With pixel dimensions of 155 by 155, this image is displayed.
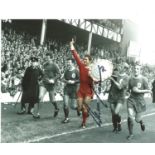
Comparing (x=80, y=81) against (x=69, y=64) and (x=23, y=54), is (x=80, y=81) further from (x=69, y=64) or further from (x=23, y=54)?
(x=23, y=54)

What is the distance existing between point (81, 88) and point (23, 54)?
78.6 inches

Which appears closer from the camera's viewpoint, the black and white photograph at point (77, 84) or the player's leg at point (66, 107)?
the black and white photograph at point (77, 84)

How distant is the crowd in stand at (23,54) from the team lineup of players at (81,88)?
0.85 feet

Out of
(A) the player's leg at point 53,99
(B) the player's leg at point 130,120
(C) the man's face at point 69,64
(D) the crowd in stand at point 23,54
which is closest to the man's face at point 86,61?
(D) the crowd in stand at point 23,54

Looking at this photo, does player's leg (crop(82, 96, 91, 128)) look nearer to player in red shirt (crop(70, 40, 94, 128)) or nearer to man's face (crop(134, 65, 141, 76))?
player in red shirt (crop(70, 40, 94, 128))

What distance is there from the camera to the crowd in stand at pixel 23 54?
13750mm

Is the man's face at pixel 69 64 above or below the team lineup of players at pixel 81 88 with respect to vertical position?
above

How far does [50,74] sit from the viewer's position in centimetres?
1446

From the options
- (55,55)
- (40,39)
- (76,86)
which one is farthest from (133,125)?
(40,39)

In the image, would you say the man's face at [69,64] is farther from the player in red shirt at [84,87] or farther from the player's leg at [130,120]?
the player's leg at [130,120]

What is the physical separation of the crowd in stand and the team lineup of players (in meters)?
0.26

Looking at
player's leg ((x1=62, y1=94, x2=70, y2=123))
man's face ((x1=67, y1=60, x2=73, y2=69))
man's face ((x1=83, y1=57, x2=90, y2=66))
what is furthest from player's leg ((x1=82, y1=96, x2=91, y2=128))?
man's face ((x1=67, y1=60, x2=73, y2=69))
